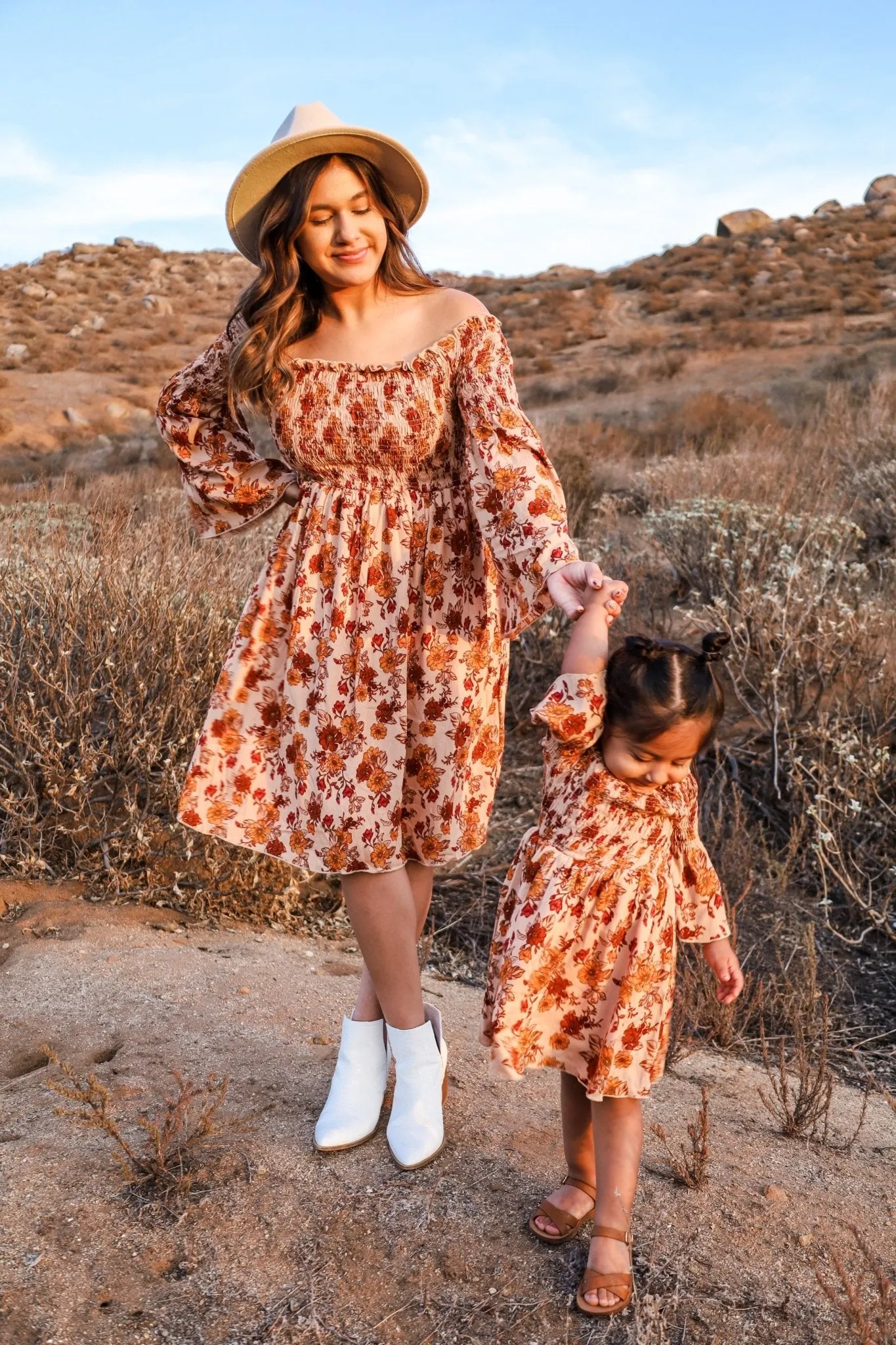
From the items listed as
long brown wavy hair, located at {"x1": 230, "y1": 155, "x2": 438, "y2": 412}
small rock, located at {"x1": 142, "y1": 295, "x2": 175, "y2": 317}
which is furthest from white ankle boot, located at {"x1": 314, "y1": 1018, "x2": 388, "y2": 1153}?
small rock, located at {"x1": 142, "y1": 295, "x2": 175, "y2": 317}

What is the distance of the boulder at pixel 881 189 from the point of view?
3700cm

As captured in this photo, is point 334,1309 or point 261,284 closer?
point 334,1309

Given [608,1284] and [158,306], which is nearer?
[608,1284]

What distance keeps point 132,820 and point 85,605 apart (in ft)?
2.51

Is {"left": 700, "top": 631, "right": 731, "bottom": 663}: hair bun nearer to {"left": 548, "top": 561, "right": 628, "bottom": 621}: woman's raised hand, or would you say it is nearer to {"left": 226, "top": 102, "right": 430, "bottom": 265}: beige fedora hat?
{"left": 548, "top": 561, "right": 628, "bottom": 621}: woman's raised hand

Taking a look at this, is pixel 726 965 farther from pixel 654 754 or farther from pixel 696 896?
pixel 654 754

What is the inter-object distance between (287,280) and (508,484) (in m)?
0.60

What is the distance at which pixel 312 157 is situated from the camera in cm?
211

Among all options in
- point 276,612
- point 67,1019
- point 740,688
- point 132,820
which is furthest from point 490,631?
point 740,688

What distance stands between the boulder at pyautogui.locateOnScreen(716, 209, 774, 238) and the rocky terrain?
7cm

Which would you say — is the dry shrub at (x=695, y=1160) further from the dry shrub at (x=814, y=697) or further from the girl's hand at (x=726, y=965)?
the dry shrub at (x=814, y=697)

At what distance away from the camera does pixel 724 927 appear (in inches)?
72.4

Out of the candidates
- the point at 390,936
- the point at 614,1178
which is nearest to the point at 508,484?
the point at 390,936

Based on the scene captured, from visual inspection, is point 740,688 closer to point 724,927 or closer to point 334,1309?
point 724,927
